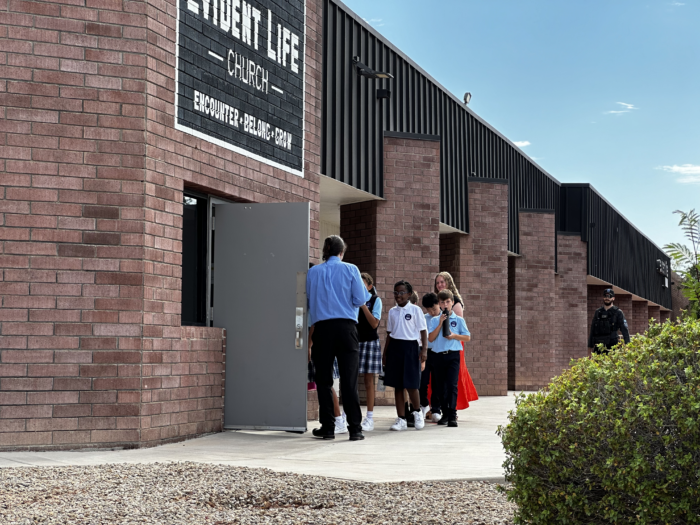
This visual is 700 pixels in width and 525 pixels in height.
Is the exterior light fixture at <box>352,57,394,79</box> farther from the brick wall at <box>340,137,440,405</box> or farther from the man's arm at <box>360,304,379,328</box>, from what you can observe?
the man's arm at <box>360,304,379,328</box>

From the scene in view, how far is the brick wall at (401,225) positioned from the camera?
14.4 metres

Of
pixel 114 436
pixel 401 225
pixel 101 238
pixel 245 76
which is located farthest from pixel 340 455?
pixel 401 225

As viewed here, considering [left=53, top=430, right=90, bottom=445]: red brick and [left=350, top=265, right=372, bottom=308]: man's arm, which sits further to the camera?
[left=350, top=265, right=372, bottom=308]: man's arm

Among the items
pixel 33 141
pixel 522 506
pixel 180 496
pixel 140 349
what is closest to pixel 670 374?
pixel 522 506

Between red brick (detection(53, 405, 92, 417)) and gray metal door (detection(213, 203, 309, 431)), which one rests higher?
gray metal door (detection(213, 203, 309, 431))

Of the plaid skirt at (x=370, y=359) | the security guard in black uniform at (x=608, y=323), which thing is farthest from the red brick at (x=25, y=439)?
the security guard in black uniform at (x=608, y=323)

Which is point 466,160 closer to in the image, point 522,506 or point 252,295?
point 252,295

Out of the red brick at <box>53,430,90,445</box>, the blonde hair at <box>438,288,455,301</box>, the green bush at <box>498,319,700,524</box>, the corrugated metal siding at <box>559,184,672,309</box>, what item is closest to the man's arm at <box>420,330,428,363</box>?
the blonde hair at <box>438,288,455,301</box>

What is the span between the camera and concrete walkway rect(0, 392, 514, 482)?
634 centimetres

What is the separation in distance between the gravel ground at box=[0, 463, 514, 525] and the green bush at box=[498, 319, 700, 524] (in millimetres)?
886

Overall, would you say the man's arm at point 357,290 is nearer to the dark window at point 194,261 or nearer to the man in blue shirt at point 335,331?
the man in blue shirt at point 335,331

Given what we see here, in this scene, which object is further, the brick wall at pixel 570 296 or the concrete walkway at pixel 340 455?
the brick wall at pixel 570 296

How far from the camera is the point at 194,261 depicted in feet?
29.8

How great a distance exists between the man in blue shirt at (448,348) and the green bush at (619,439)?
6.16 m
